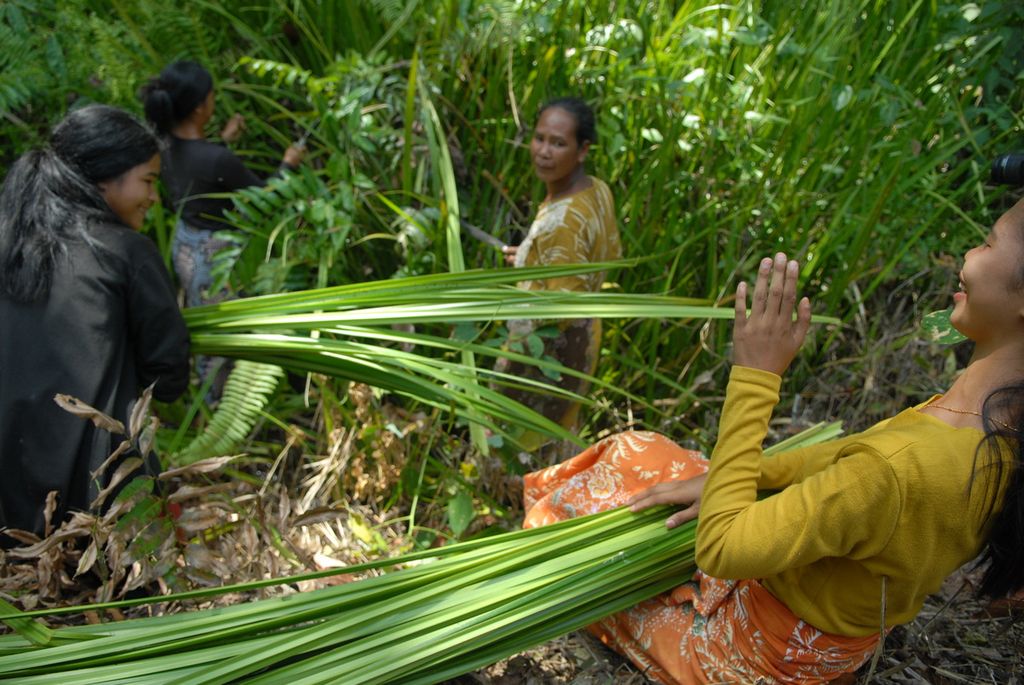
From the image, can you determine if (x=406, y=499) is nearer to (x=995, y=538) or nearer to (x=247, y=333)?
(x=247, y=333)

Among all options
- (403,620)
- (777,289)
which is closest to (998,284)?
(777,289)

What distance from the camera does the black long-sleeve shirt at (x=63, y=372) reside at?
208cm

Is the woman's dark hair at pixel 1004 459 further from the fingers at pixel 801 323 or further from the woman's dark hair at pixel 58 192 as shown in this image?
the woman's dark hair at pixel 58 192

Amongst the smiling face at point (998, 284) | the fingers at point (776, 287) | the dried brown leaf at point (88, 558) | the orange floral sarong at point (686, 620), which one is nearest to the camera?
the smiling face at point (998, 284)

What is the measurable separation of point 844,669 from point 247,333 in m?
1.64

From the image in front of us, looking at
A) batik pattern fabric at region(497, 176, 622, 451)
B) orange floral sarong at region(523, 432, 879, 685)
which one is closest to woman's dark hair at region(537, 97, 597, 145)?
batik pattern fabric at region(497, 176, 622, 451)

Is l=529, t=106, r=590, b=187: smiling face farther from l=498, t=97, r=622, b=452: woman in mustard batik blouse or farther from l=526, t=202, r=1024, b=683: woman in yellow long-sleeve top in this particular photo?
l=526, t=202, r=1024, b=683: woman in yellow long-sleeve top

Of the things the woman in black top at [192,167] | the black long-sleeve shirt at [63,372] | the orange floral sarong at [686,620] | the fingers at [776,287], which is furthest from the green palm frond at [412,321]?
the woman in black top at [192,167]

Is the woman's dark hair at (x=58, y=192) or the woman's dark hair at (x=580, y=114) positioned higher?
the woman's dark hair at (x=580, y=114)

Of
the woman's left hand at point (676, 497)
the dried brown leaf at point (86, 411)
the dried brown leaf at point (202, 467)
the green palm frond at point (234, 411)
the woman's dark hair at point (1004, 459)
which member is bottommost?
the green palm frond at point (234, 411)

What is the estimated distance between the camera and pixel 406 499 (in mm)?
2869

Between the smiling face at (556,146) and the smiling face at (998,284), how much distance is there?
5.35 feet

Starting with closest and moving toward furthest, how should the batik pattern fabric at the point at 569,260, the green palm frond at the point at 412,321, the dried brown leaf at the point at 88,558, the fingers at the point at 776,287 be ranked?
the fingers at the point at 776,287 → the dried brown leaf at the point at 88,558 → the green palm frond at the point at 412,321 → the batik pattern fabric at the point at 569,260

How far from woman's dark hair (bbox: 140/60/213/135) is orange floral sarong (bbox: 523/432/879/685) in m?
2.08
